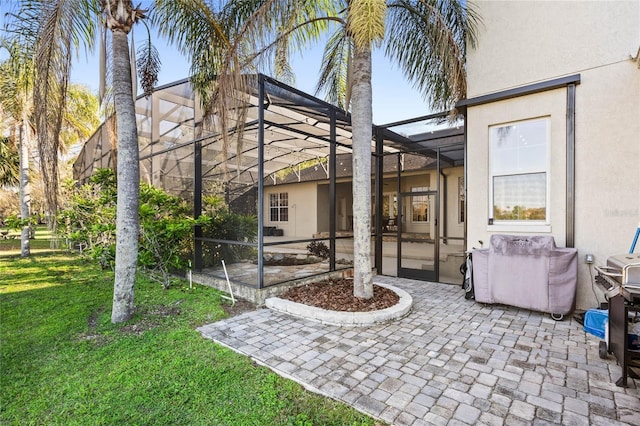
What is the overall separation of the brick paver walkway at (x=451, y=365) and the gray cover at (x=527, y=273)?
0.28 meters

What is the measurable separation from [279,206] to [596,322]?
14.5m

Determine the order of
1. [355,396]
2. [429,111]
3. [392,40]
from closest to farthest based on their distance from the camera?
[355,396] → [392,40] → [429,111]

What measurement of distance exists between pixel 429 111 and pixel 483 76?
4.91 feet

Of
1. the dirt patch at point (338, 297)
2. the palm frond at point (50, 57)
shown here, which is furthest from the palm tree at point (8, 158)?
the dirt patch at point (338, 297)

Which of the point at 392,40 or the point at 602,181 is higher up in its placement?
the point at 392,40

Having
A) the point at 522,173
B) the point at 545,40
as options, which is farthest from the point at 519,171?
the point at 545,40

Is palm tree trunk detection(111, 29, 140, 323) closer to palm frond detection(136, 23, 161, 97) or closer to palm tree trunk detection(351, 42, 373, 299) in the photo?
palm frond detection(136, 23, 161, 97)

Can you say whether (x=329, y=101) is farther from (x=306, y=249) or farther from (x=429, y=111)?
(x=306, y=249)

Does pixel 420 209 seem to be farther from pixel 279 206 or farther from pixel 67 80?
pixel 67 80

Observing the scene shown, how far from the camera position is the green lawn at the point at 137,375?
7.97 ft

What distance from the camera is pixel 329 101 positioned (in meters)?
7.32

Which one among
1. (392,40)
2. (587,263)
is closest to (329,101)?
(392,40)

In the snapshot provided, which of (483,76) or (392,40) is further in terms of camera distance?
(392,40)

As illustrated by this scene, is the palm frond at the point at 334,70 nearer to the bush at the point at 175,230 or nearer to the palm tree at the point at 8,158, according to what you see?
the bush at the point at 175,230
